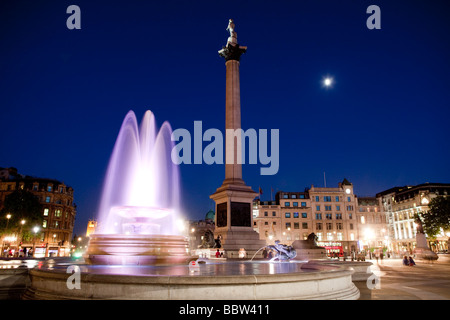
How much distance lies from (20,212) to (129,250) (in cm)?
5224

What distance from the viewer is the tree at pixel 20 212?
170ft

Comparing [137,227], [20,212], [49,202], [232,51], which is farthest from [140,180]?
[49,202]

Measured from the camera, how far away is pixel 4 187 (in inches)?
2793

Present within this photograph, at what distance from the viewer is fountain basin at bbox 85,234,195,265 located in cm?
1144

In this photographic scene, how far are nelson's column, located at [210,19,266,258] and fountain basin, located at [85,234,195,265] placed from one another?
15466 mm

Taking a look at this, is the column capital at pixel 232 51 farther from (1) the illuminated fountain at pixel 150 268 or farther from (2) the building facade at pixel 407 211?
(2) the building facade at pixel 407 211

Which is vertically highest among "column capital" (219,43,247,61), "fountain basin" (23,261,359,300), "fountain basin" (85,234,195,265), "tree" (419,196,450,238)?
"column capital" (219,43,247,61)

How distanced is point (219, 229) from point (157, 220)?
53.7 ft

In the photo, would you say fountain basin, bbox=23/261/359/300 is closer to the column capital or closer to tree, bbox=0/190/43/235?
the column capital

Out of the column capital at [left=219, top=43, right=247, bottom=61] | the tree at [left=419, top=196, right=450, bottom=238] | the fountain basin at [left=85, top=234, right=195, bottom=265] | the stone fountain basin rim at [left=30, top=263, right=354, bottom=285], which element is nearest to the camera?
the stone fountain basin rim at [left=30, top=263, right=354, bottom=285]

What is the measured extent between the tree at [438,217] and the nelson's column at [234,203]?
3711 cm

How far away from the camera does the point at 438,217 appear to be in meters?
51.4

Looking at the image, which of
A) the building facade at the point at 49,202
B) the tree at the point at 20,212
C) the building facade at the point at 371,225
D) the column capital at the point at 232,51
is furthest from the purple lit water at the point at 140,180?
the building facade at the point at 371,225

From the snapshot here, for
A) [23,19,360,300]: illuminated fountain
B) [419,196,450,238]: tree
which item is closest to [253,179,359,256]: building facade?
[419,196,450,238]: tree
